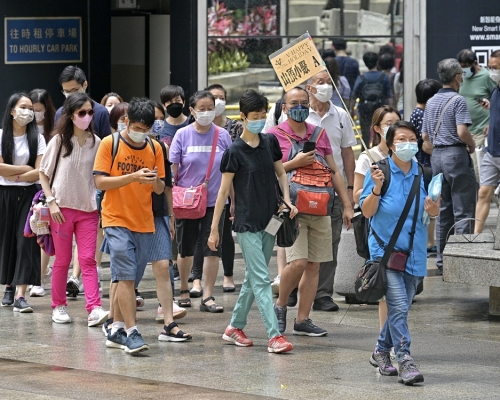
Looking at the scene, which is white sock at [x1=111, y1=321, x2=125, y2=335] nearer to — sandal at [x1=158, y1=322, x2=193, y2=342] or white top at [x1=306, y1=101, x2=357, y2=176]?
sandal at [x1=158, y1=322, x2=193, y2=342]

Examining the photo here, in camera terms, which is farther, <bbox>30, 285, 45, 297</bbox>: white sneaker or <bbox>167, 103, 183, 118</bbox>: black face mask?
<bbox>167, 103, 183, 118</bbox>: black face mask

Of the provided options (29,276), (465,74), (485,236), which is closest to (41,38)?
(465,74)

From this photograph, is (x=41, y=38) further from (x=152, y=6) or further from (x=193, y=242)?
(x=193, y=242)

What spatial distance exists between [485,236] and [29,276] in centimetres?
387

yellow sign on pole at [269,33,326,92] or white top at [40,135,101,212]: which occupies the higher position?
yellow sign on pole at [269,33,326,92]

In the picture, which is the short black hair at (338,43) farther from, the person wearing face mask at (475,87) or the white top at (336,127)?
the white top at (336,127)

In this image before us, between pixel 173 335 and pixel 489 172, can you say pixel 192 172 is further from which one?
pixel 489 172

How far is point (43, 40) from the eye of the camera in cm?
1706

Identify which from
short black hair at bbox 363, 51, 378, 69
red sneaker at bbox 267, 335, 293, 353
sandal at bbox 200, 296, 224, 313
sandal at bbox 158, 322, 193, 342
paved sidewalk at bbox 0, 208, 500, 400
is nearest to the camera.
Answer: paved sidewalk at bbox 0, 208, 500, 400

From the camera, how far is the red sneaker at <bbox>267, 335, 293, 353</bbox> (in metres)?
8.07

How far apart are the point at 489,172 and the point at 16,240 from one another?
4.82m

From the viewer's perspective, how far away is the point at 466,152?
1160 centimetres

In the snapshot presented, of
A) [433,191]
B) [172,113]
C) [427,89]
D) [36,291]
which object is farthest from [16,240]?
[427,89]

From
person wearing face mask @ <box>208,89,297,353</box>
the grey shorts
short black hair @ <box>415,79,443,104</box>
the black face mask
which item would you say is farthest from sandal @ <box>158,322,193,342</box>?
the grey shorts
